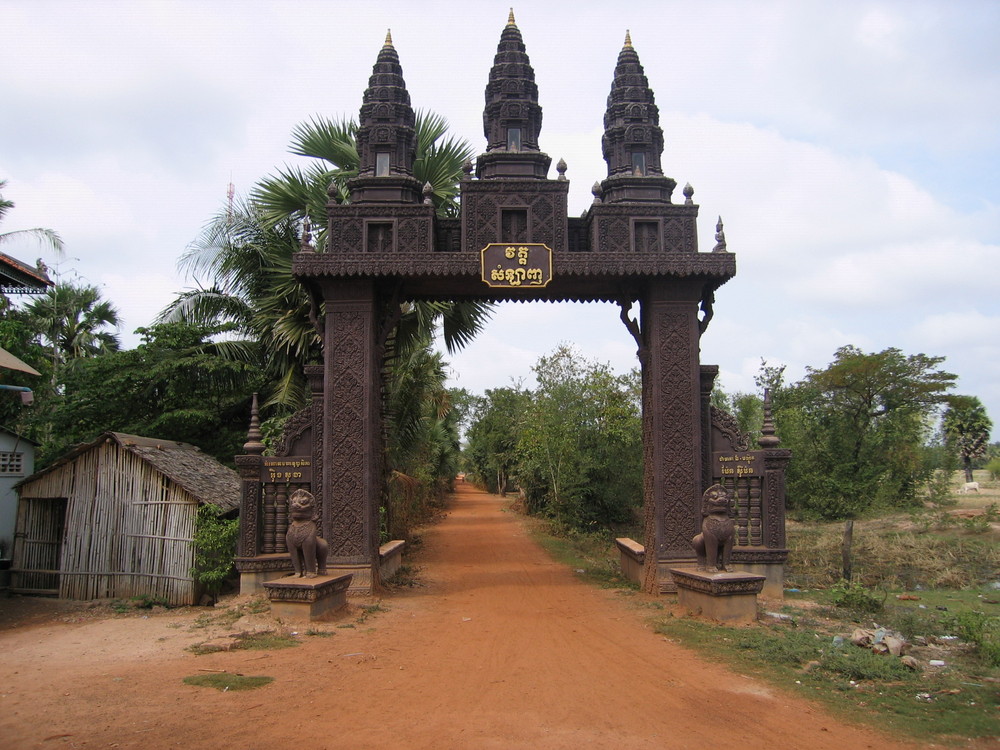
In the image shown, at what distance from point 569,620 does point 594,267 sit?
4.76 meters

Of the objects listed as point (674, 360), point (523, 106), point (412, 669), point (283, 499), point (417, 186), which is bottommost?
point (412, 669)

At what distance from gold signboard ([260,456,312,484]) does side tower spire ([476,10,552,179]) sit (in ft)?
16.4

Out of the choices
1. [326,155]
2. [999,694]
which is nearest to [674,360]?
[999,694]

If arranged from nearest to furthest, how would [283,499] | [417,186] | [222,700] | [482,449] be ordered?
1. [222,700]
2. [283,499]
3. [417,186]
4. [482,449]

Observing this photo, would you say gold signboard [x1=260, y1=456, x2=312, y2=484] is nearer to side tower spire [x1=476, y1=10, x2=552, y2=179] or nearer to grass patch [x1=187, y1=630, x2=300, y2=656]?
grass patch [x1=187, y1=630, x2=300, y2=656]

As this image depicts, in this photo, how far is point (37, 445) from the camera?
13.5 meters

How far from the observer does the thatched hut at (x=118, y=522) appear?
1062cm

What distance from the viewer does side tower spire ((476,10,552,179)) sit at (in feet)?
36.1

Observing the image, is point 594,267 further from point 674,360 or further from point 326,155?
point 326,155

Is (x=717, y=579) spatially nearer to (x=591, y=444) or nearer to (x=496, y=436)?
(x=591, y=444)

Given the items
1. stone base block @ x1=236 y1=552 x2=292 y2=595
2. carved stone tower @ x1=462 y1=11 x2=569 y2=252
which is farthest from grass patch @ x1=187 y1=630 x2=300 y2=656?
carved stone tower @ x1=462 y1=11 x2=569 y2=252

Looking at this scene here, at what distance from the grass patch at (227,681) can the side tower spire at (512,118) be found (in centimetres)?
758

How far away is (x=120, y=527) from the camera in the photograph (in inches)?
432

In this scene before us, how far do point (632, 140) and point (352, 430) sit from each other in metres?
6.03
